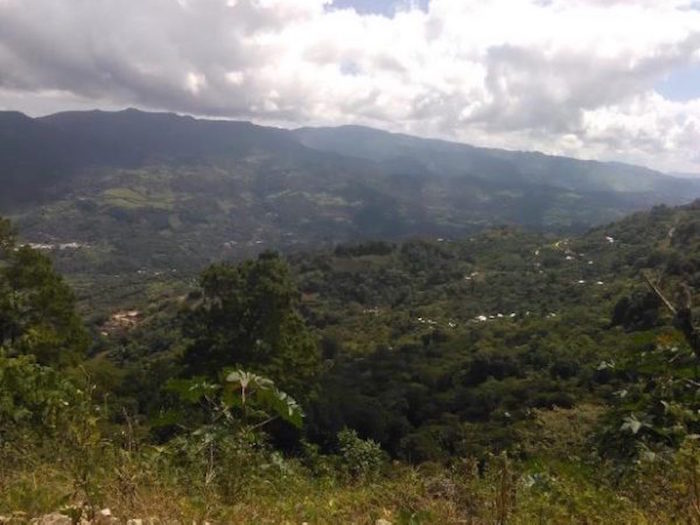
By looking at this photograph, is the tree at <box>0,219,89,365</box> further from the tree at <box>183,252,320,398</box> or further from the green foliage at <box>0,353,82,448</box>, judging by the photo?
the green foliage at <box>0,353,82,448</box>

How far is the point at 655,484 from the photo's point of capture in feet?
10.5

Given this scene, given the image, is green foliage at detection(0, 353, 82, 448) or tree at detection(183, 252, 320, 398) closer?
green foliage at detection(0, 353, 82, 448)

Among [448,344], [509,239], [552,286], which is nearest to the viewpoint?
[448,344]

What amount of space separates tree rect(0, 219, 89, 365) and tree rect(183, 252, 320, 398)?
14.4 feet

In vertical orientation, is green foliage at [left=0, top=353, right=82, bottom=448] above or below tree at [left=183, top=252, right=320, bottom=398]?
above

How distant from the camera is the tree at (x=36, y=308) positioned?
19.8m

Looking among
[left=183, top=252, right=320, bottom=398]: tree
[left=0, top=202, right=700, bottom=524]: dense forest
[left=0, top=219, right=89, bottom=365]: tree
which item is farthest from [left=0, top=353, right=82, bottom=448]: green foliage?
[left=183, top=252, right=320, bottom=398]: tree

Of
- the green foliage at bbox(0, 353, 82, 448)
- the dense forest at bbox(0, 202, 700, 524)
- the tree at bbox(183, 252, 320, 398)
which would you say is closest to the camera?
the dense forest at bbox(0, 202, 700, 524)

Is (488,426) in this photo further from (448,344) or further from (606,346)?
(448,344)

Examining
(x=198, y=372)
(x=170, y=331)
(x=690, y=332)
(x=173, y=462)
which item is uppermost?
(x=690, y=332)

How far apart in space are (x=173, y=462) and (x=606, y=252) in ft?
368

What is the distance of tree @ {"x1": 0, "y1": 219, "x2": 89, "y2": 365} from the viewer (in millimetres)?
19844

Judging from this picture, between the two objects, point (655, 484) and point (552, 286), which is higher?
point (655, 484)

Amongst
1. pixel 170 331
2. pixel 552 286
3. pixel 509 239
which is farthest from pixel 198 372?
pixel 509 239
